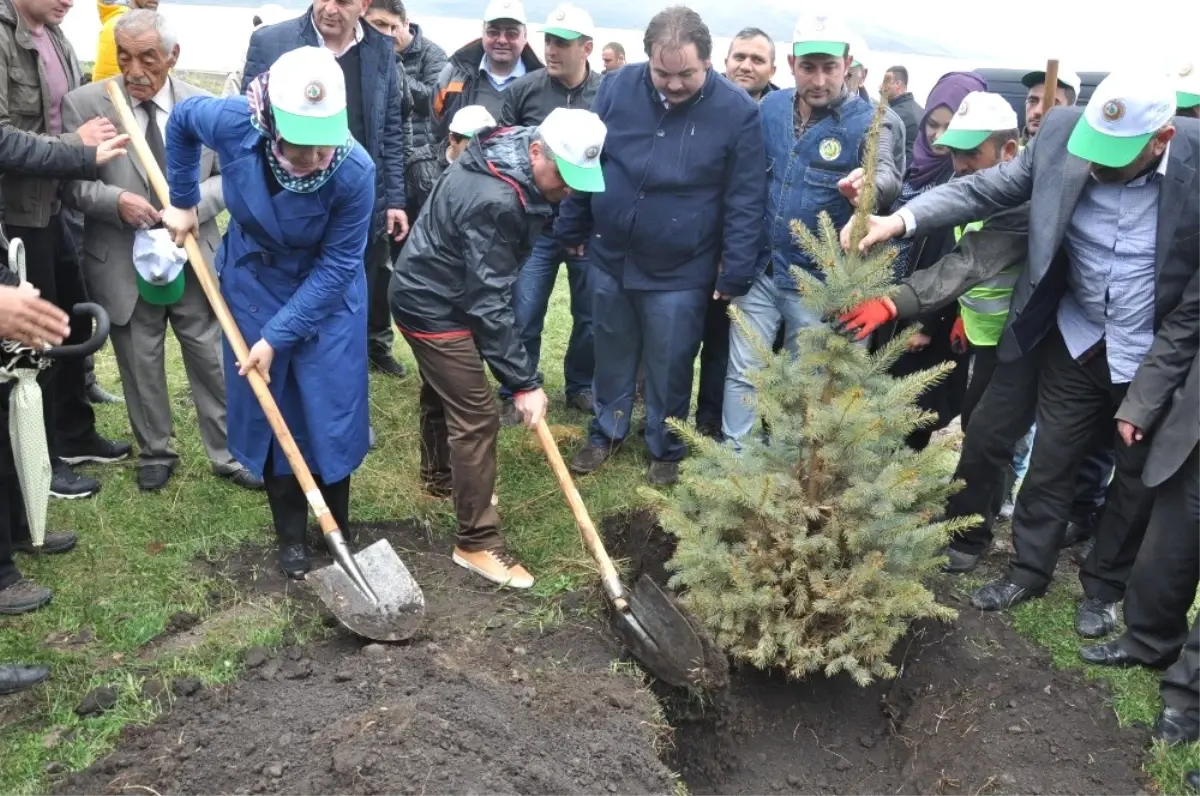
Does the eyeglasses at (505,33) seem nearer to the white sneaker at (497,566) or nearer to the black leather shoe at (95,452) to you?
the black leather shoe at (95,452)

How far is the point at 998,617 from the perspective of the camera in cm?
439

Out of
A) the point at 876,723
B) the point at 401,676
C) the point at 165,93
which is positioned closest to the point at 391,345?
the point at 165,93

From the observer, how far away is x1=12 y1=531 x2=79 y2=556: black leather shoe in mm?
4383

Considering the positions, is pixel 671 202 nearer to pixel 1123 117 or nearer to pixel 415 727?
pixel 1123 117

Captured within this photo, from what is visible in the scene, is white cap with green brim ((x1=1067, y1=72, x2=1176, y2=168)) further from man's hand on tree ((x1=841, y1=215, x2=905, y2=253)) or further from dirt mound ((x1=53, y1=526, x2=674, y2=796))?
dirt mound ((x1=53, y1=526, x2=674, y2=796))

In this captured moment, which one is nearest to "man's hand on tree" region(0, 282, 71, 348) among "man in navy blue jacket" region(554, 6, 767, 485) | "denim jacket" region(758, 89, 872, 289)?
"man in navy blue jacket" region(554, 6, 767, 485)

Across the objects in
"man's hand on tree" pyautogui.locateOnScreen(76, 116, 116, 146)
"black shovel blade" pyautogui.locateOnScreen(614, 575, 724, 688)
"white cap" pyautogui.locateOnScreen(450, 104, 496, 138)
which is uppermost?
"man's hand on tree" pyautogui.locateOnScreen(76, 116, 116, 146)

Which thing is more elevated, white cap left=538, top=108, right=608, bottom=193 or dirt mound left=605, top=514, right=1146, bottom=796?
white cap left=538, top=108, right=608, bottom=193

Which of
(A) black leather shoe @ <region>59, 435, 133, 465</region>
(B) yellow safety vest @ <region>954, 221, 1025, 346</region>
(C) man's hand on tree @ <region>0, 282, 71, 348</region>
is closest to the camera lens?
(C) man's hand on tree @ <region>0, 282, 71, 348</region>

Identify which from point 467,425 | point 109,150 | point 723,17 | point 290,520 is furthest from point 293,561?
point 723,17

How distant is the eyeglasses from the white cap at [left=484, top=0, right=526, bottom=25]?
0.06 meters

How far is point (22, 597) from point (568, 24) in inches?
162

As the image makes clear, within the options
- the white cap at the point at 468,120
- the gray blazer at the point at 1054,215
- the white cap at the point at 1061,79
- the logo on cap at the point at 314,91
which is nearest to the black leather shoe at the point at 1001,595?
the gray blazer at the point at 1054,215

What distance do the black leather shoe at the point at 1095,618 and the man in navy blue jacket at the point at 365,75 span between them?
3.92 meters
